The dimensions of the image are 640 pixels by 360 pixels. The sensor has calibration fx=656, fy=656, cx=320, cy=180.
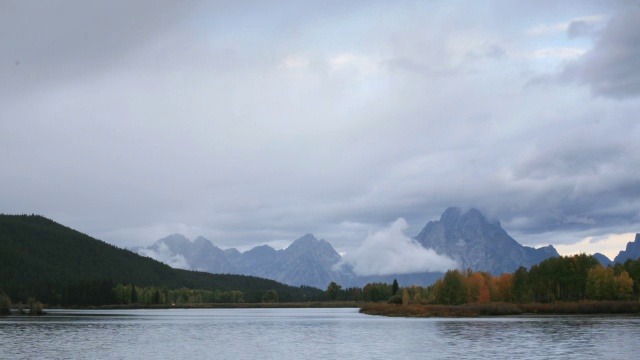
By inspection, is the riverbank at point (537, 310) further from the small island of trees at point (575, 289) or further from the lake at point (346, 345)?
the lake at point (346, 345)

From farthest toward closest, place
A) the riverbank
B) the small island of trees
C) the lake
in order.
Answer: the small island of trees → the riverbank → the lake

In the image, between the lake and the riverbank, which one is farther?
the riverbank

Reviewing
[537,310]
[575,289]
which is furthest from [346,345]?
[575,289]

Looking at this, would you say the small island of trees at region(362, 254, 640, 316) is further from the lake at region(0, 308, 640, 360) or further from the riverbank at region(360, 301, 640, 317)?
the lake at region(0, 308, 640, 360)

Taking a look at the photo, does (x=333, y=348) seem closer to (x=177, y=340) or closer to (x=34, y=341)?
(x=177, y=340)

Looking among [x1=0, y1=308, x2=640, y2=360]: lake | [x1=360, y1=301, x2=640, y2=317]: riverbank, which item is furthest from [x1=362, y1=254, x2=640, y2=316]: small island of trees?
[x1=0, y1=308, x2=640, y2=360]: lake

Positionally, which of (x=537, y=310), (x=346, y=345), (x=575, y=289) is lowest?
(x=346, y=345)

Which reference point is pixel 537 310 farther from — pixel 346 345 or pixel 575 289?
pixel 346 345

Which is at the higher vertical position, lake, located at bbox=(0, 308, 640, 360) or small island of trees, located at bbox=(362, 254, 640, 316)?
small island of trees, located at bbox=(362, 254, 640, 316)

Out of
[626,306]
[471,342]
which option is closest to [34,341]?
[471,342]

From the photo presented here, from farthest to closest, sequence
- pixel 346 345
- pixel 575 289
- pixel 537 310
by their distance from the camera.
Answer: pixel 575 289
pixel 537 310
pixel 346 345

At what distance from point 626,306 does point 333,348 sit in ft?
361

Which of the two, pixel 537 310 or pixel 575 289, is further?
pixel 575 289

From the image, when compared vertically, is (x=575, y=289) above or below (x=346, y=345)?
above
